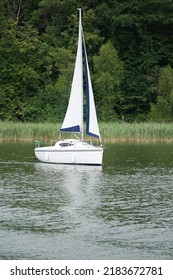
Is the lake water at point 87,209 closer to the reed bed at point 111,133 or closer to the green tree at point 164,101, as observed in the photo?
the reed bed at point 111,133

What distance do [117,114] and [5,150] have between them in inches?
1132

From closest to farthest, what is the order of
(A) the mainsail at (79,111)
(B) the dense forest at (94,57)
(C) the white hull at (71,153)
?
(C) the white hull at (71,153)
(A) the mainsail at (79,111)
(B) the dense forest at (94,57)

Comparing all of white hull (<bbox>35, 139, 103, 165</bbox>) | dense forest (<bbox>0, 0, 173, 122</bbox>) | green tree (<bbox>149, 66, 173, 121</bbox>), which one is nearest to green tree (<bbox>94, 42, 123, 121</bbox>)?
dense forest (<bbox>0, 0, 173, 122</bbox>)

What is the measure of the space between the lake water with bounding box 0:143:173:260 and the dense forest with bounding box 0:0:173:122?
99.0 feet

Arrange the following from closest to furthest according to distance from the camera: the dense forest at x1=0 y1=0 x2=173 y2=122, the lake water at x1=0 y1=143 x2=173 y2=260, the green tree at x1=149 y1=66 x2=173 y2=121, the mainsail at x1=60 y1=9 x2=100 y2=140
A: the lake water at x1=0 y1=143 x2=173 y2=260, the mainsail at x1=60 y1=9 x2=100 y2=140, the green tree at x1=149 y1=66 x2=173 y2=121, the dense forest at x1=0 y1=0 x2=173 y2=122

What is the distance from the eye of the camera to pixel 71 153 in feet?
139

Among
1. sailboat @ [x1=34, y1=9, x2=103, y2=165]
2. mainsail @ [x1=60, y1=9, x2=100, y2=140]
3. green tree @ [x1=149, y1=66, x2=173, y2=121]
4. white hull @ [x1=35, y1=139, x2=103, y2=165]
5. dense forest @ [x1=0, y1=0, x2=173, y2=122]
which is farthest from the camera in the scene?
dense forest @ [x1=0, y1=0, x2=173, y2=122]

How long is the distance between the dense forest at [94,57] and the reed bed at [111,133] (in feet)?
55.2

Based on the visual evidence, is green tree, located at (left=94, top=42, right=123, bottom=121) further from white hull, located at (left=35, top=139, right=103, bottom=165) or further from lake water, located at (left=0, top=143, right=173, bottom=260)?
white hull, located at (left=35, top=139, right=103, bottom=165)

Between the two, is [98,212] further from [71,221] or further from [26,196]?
[26,196]

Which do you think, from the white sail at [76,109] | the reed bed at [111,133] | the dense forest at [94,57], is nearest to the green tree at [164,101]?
the dense forest at [94,57]

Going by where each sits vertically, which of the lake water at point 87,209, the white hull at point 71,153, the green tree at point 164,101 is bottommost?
the lake water at point 87,209

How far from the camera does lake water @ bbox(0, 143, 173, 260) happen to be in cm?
2197

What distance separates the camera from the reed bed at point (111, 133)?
178 feet
